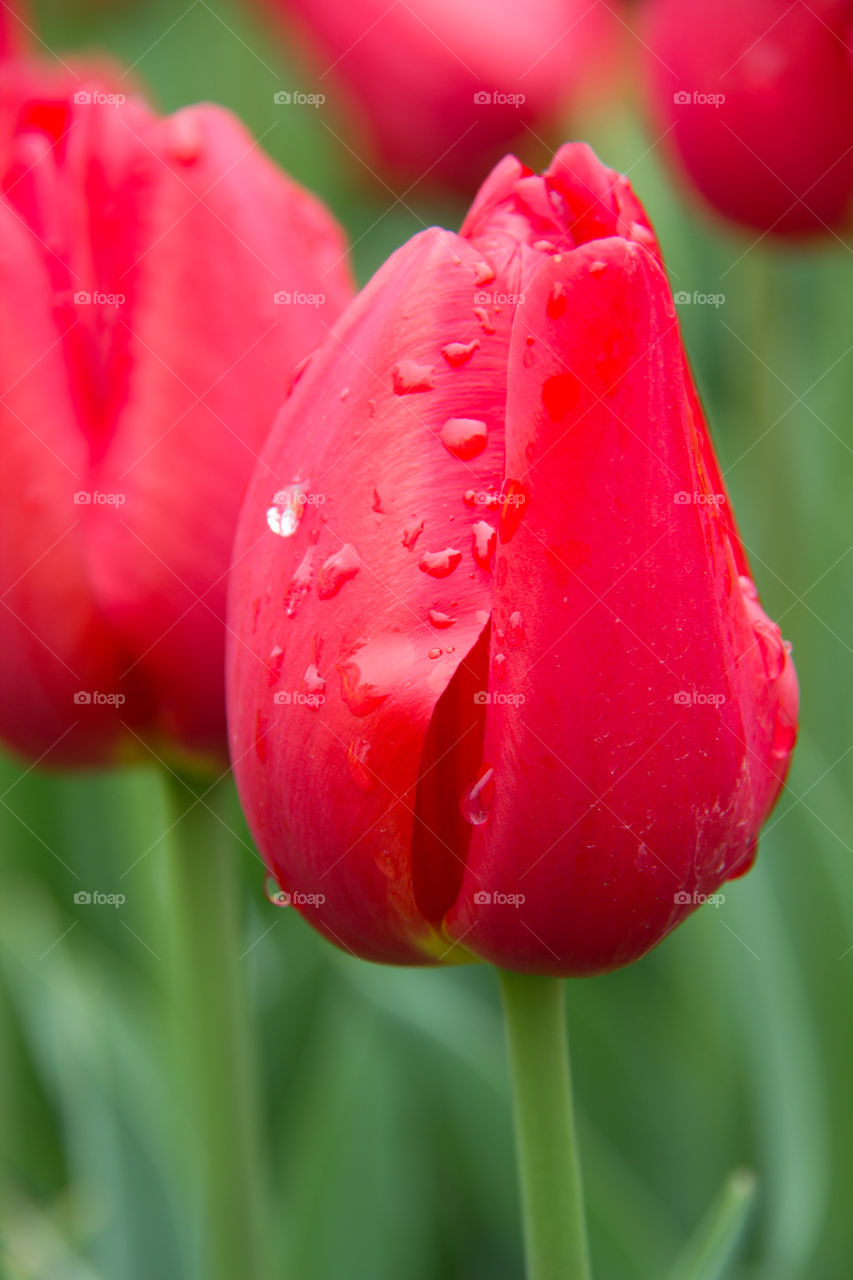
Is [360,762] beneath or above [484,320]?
beneath

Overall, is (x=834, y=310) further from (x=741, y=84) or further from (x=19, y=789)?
(x=19, y=789)

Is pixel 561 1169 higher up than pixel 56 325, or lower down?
lower down

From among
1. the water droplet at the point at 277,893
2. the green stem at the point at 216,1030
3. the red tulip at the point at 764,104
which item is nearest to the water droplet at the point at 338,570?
the water droplet at the point at 277,893

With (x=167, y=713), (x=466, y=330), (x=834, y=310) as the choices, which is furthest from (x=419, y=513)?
(x=834, y=310)

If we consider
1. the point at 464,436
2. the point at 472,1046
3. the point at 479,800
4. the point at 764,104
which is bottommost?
the point at 472,1046

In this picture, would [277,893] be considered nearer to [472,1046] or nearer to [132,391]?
[132,391]

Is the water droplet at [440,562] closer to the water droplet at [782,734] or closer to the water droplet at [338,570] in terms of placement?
the water droplet at [338,570]

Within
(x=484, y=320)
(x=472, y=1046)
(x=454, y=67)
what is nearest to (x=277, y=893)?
(x=484, y=320)

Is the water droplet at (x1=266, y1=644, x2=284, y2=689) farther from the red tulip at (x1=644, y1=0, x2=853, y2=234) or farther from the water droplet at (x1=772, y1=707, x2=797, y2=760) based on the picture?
the red tulip at (x1=644, y1=0, x2=853, y2=234)
